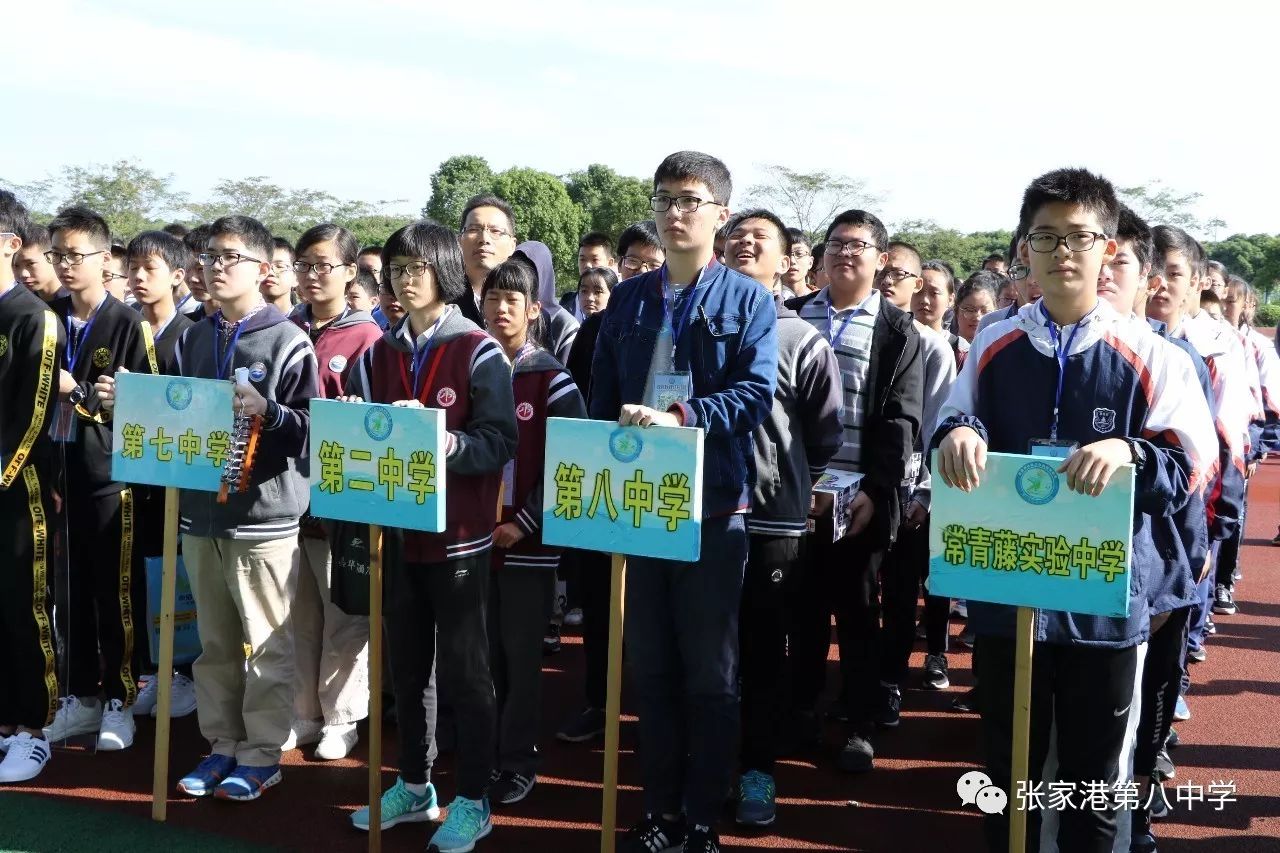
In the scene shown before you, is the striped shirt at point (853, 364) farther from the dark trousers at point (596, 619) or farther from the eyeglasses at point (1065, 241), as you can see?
the eyeglasses at point (1065, 241)

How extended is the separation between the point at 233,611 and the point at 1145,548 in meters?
3.05

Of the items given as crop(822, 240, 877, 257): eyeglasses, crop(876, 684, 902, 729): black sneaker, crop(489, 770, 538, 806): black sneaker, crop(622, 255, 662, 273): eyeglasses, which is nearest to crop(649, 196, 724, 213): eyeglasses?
crop(822, 240, 877, 257): eyeglasses

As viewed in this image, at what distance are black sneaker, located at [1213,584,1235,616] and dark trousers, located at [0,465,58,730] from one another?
650 cm

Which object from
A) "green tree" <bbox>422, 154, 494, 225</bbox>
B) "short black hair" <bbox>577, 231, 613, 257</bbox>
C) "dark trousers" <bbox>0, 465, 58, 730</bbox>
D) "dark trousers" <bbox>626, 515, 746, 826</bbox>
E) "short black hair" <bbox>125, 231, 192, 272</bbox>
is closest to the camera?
"dark trousers" <bbox>626, 515, 746, 826</bbox>

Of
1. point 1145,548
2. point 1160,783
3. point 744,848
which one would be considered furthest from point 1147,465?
point 1160,783

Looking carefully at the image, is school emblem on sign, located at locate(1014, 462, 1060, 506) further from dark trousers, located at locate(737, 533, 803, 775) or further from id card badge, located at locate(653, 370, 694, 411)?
dark trousers, located at locate(737, 533, 803, 775)

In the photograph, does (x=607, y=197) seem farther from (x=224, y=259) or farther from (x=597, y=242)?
(x=224, y=259)

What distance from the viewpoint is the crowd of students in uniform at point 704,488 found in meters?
2.80

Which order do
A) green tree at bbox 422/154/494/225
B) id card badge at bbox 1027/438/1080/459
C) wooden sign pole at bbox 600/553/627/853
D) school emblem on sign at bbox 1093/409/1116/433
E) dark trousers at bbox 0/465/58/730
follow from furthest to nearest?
green tree at bbox 422/154/494/225 → dark trousers at bbox 0/465/58/730 → wooden sign pole at bbox 600/553/627/853 → school emblem on sign at bbox 1093/409/1116/433 → id card badge at bbox 1027/438/1080/459

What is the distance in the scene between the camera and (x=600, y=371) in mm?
3492

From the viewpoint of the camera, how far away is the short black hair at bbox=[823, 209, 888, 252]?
455 cm

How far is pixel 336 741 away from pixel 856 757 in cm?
205

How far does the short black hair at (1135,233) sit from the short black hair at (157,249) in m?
3.89

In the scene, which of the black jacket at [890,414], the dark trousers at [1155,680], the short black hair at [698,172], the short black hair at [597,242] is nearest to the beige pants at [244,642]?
the short black hair at [698,172]
